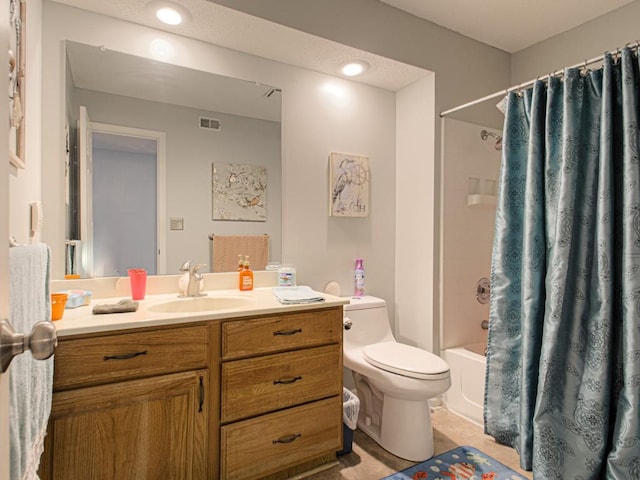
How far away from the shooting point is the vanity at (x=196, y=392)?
125cm

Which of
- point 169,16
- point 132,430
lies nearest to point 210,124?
point 169,16

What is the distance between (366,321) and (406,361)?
1.39 feet

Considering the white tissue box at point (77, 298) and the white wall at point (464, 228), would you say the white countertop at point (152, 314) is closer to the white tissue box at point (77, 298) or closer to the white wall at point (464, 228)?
the white tissue box at point (77, 298)

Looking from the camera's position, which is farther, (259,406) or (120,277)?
(120,277)

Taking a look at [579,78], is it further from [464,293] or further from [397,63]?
[464,293]

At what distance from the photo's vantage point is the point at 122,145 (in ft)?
5.98

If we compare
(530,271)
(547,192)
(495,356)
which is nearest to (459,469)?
(495,356)

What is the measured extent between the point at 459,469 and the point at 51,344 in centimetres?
186

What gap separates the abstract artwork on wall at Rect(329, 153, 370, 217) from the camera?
93.0 inches

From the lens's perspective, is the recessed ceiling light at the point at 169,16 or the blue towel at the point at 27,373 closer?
the blue towel at the point at 27,373

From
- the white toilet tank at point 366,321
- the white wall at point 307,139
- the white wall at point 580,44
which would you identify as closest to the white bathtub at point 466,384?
the white toilet tank at point 366,321

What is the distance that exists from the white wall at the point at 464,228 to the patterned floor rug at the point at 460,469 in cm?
68

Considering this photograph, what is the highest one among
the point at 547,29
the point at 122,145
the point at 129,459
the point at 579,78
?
the point at 547,29

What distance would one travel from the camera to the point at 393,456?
1872mm
